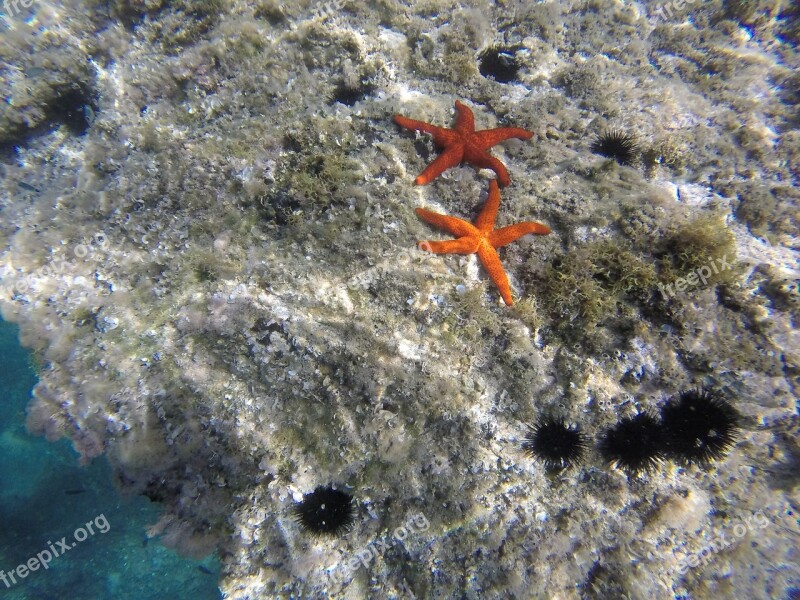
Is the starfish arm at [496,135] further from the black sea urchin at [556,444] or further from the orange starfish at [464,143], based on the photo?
the black sea urchin at [556,444]

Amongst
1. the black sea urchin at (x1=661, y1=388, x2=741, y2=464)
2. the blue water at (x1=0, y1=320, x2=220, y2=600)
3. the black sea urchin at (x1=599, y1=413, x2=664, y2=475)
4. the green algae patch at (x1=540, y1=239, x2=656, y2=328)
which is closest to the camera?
the black sea urchin at (x1=661, y1=388, x2=741, y2=464)

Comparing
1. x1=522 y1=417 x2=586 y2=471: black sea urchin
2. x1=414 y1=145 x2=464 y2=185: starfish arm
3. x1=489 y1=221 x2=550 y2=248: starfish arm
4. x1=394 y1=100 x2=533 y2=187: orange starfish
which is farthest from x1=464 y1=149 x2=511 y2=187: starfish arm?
x1=522 y1=417 x2=586 y2=471: black sea urchin

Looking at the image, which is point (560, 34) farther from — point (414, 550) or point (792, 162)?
point (414, 550)

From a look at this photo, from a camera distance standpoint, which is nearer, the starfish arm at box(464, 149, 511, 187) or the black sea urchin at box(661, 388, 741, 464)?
the black sea urchin at box(661, 388, 741, 464)

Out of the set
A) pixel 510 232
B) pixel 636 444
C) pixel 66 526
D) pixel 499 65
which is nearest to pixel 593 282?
pixel 510 232

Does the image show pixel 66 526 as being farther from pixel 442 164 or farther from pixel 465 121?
pixel 465 121

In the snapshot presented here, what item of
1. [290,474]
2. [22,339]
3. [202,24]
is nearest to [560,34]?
[202,24]

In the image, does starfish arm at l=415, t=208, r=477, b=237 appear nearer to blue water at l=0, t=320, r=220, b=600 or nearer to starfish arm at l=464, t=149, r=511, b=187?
starfish arm at l=464, t=149, r=511, b=187

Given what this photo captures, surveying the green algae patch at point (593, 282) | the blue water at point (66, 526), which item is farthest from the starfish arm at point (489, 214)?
the blue water at point (66, 526)
